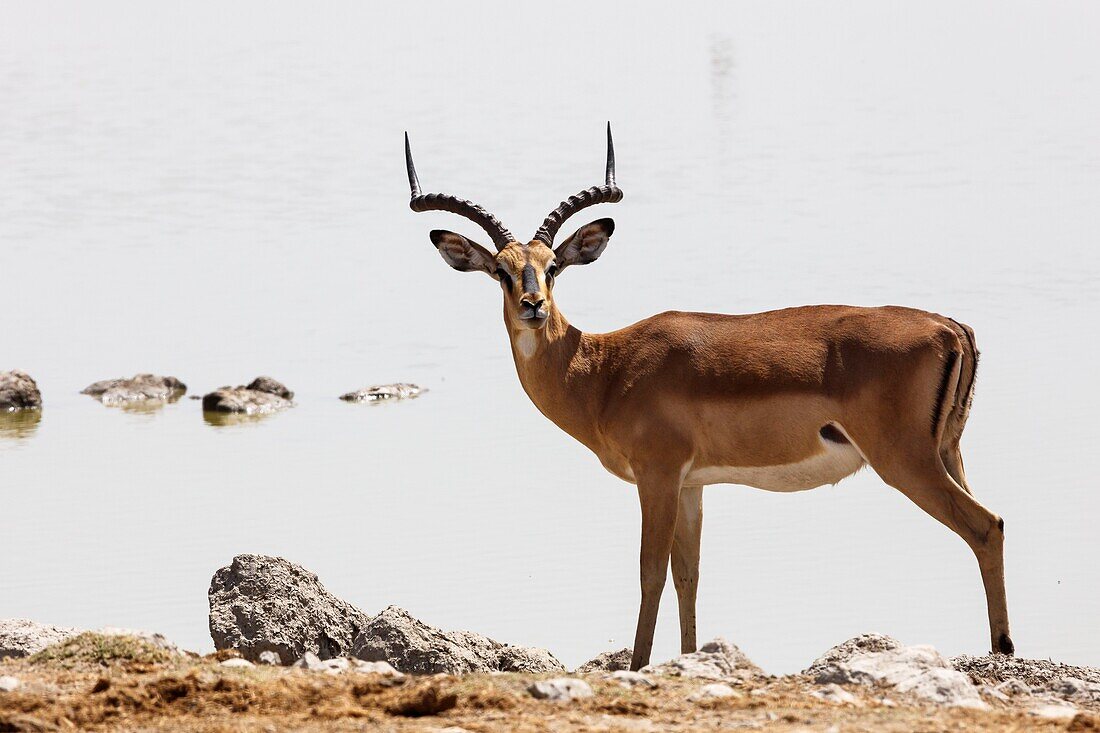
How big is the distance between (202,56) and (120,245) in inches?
1561

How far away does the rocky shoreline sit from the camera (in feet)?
30.7

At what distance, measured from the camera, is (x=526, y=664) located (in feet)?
39.0

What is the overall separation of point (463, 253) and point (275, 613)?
2.87m

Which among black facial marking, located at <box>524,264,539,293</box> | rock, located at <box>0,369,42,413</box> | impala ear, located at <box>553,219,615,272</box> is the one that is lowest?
black facial marking, located at <box>524,264,539,293</box>

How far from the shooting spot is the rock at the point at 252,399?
21.4 meters

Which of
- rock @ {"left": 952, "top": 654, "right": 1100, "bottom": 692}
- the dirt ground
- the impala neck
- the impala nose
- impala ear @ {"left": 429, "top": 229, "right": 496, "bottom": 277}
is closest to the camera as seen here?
the dirt ground

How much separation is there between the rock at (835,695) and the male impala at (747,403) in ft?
7.93

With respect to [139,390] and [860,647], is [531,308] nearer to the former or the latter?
[860,647]

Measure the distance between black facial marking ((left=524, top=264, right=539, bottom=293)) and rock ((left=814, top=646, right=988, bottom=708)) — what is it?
3.35 meters

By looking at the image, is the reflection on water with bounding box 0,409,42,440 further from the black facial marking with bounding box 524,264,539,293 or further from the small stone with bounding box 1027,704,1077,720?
the small stone with bounding box 1027,704,1077,720

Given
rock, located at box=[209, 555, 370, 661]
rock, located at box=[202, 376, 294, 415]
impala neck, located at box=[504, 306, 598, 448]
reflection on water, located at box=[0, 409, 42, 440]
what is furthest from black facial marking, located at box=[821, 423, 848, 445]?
reflection on water, located at box=[0, 409, 42, 440]

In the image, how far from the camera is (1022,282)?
1053 inches

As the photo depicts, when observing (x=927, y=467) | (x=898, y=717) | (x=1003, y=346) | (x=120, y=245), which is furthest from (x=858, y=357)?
(x=120, y=245)

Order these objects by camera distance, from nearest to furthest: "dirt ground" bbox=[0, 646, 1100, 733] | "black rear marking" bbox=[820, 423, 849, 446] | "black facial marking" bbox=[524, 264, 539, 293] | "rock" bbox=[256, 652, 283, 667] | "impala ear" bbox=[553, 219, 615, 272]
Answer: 1. "dirt ground" bbox=[0, 646, 1100, 733]
2. "rock" bbox=[256, 652, 283, 667]
3. "black rear marking" bbox=[820, 423, 849, 446]
4. "black facial marking" bbox=[524, 264, 539, 293]
5. "impala ear" bbox=[553, 219, 615, 272]
